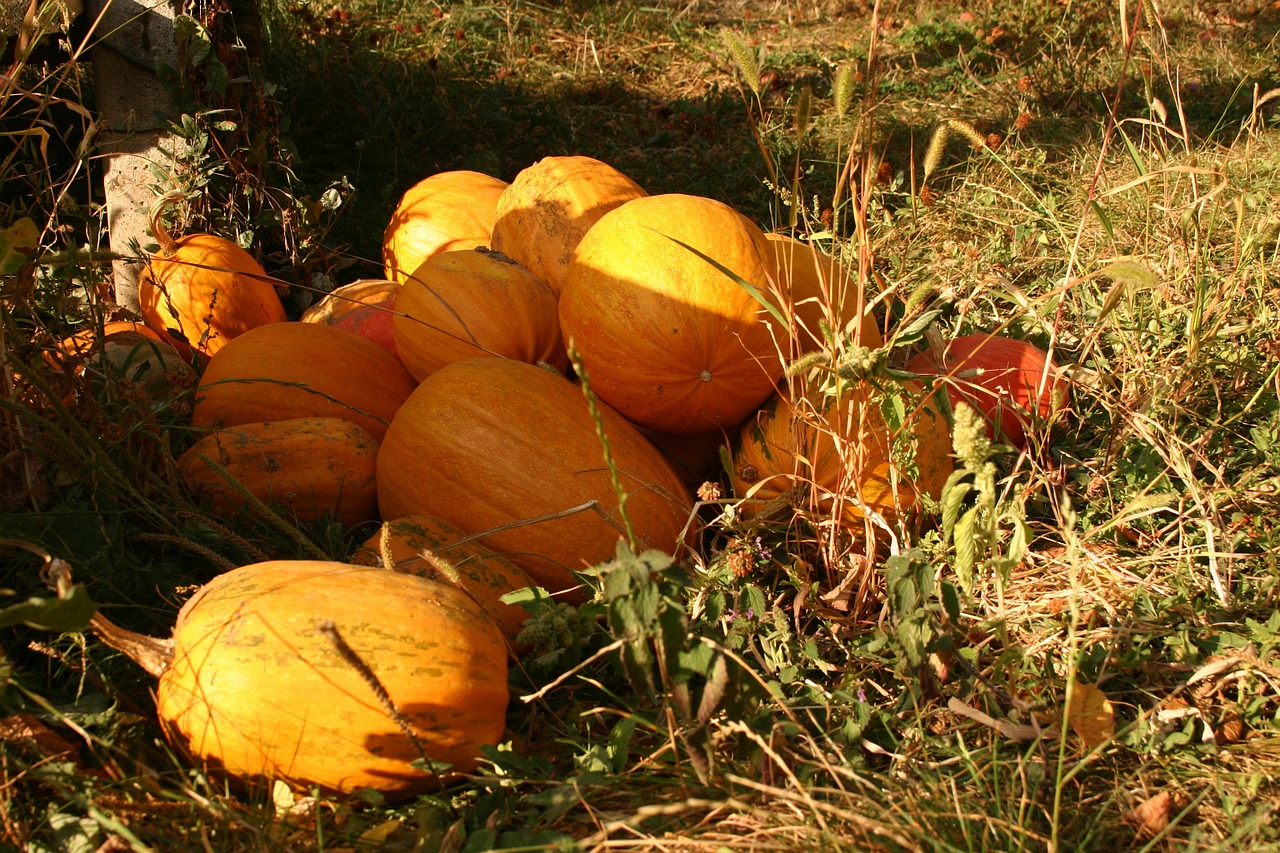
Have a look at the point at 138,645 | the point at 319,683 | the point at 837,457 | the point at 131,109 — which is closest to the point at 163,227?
the point at 131,109

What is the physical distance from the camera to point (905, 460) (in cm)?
212

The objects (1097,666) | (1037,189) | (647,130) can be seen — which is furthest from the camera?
(647,130)

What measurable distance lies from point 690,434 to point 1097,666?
1248mm

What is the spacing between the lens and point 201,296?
3371 millimetres

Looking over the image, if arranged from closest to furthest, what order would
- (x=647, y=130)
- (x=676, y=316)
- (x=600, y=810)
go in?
(x=600, y=810)
(x=676, y=316)
(x=647, y=130)

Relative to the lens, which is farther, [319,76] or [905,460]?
[319,76]

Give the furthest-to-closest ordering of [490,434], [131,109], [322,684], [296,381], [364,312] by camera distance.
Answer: [131,109] → [364,312] → [296,381] → [490,434] → [322,684]

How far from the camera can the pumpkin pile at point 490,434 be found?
1732mm

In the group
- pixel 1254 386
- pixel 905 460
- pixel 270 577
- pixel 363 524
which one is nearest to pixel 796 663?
pixel 905 460

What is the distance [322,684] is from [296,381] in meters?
1.43

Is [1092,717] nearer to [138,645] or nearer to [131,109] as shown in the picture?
[138,645]

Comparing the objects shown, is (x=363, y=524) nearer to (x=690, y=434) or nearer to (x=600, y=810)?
(x=690, y=434)

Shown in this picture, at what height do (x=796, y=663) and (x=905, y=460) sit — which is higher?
(x=905, y=460)

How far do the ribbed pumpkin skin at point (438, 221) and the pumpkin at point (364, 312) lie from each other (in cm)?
23
